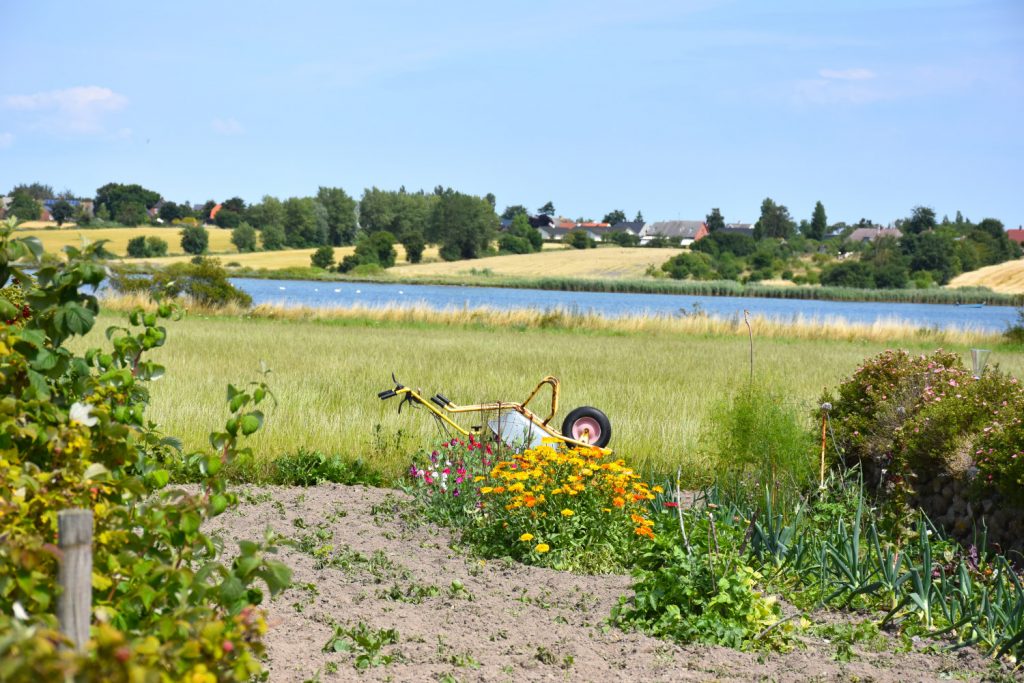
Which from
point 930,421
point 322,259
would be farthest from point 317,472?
point 322,259

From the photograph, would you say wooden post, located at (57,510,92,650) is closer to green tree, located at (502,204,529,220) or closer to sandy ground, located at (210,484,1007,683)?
sandy ground, located at (210,484,1007,683)

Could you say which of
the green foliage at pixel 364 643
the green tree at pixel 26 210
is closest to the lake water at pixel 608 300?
the green tree at pixel 26 210

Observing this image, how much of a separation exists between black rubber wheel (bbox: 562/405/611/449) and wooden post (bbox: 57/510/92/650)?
6.25m

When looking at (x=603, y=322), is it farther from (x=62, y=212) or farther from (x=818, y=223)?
(x=818, y=223)

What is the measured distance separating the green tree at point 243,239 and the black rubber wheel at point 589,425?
99.3 metres

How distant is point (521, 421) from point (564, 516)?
6.42ft

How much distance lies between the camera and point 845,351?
979 inches

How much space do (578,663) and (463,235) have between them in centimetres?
10469

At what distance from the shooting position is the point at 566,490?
602 centimetres

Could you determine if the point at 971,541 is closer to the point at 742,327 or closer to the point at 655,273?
the point at 742,327

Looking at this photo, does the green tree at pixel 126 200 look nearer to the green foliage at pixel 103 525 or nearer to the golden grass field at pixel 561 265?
the golden grass field at pixel 561 265

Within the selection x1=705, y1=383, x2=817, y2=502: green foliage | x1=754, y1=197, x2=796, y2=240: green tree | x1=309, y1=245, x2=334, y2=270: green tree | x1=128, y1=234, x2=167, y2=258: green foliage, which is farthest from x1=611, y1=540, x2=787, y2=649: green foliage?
x1=754, y1=197, x2=796, y2=240: green tree

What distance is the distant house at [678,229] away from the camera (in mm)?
161500

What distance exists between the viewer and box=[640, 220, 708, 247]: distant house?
162m
